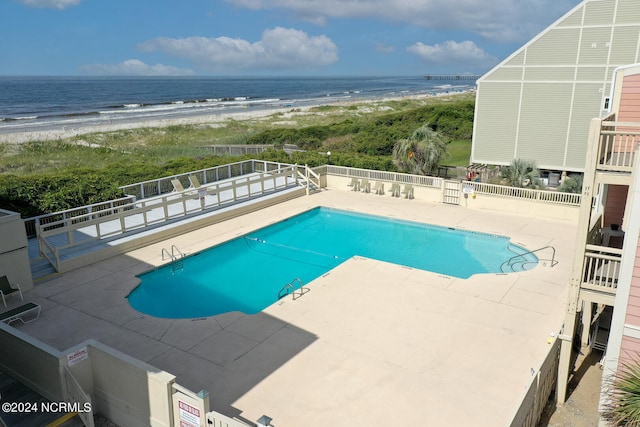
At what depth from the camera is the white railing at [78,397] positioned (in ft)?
23.7

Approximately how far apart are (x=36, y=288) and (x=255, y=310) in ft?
19.2

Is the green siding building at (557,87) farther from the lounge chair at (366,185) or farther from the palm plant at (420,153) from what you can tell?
the lounge chair at (366,185)

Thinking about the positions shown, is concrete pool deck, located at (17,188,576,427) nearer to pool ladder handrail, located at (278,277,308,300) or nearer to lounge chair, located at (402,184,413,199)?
pool ladder handrail, located at (278,277,308,300)

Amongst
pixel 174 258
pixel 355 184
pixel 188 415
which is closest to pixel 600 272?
pixel 188 415

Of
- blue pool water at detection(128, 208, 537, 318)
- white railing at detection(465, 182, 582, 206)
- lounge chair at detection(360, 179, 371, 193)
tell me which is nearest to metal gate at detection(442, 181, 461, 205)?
white railing at detection(465, 182, 582, 206)

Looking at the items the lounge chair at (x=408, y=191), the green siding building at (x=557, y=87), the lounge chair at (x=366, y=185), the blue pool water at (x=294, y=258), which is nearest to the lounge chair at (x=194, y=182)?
the blue pool water at (x=294, y=258)

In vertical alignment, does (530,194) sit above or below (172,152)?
above

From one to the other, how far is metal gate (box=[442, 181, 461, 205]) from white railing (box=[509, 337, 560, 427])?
1271 centimetres

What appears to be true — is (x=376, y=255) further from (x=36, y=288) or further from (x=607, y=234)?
(x=36, y=288)

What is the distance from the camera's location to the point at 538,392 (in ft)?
25.9

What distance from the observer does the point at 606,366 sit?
777 cm

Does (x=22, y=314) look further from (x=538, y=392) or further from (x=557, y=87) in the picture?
(x=557, y=87)

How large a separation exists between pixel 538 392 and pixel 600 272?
2420 millimetres

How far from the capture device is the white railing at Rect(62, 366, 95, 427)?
724cm
